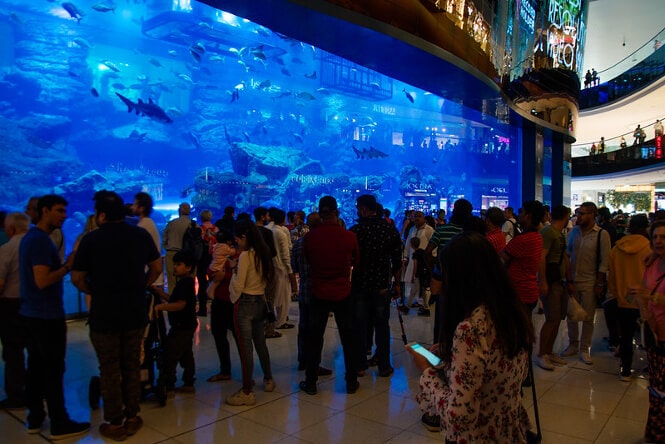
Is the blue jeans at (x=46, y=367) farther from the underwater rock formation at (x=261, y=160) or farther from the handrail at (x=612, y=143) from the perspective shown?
the handrail at (x=612, y=143)

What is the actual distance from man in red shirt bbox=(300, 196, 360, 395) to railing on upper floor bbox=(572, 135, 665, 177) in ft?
70.7

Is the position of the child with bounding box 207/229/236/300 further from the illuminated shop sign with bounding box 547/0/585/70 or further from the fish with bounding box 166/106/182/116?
the illuminated shop sign with bounding box 547/0/585/70

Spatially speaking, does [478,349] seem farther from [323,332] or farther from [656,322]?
[323,332]

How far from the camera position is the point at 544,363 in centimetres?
477

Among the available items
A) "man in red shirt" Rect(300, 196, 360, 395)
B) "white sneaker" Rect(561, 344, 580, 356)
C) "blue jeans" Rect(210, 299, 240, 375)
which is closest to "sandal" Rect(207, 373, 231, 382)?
"blue jeans" Rect(210, 299, 240, 375)

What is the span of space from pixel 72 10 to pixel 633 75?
2215cm

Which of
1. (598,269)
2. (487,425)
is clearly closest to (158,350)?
(487,425)

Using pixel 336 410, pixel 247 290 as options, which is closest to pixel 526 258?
pixel 336 410

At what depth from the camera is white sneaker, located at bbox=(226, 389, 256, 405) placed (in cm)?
373

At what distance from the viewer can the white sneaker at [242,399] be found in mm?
3730

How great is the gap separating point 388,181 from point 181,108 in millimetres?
9570

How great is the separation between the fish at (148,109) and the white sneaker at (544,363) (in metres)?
14.2

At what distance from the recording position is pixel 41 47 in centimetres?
1412

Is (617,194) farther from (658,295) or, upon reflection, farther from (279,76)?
(658,295)
